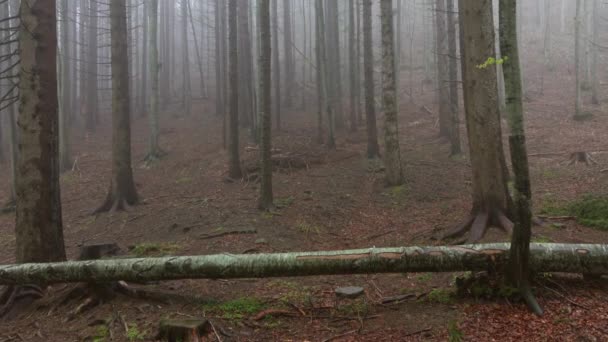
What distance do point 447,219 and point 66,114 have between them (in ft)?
55.4

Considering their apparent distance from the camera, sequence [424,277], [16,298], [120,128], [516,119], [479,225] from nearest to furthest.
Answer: [516,119] < [16,298] < [424,277] < [479,225] < [120,128]

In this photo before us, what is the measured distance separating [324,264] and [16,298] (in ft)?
14.7

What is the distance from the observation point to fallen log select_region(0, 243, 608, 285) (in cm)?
474

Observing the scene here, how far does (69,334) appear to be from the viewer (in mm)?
5031

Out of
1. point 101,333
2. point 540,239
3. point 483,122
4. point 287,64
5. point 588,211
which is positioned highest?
point 287,64

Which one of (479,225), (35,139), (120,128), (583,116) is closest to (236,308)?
(35,139)

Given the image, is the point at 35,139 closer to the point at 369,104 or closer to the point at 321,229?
the point at 321,229

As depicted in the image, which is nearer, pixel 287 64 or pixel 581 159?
pixel 581 159

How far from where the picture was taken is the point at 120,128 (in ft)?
41.6

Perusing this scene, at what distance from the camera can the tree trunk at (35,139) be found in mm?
6371

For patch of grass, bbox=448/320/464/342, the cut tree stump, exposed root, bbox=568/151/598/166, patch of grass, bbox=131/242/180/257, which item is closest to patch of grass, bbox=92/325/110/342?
the cut tree stump

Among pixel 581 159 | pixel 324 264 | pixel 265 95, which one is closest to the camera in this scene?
pixel 324 264

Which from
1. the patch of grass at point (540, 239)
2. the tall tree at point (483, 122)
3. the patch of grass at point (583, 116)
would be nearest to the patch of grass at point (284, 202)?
the tall tree at point (483, 122)

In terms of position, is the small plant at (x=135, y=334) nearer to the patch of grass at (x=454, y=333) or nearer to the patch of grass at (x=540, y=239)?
the patch of grass at (x=454, y=333)
